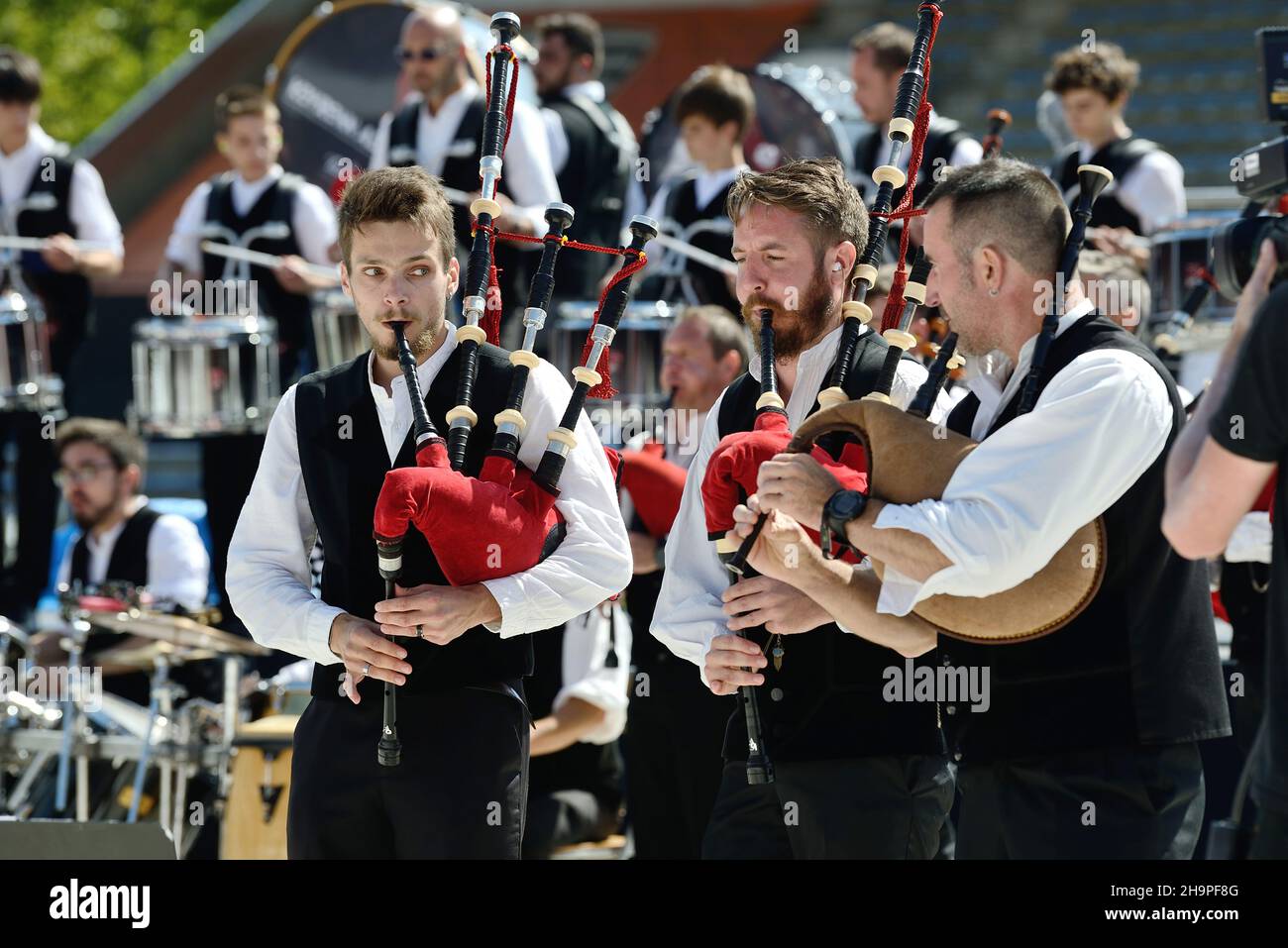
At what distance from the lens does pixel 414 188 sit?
343cm

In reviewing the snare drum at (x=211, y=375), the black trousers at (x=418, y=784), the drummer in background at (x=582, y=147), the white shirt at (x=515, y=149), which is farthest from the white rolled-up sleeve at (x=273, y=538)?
the drummer in background at (x=582, y=147)

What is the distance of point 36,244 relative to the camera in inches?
287

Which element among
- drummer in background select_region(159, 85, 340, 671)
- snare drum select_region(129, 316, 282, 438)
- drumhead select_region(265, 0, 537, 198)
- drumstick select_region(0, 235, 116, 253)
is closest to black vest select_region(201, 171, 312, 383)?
drummer in background select_region(159, 85, 340, 671)

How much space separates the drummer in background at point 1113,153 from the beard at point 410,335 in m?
3.33

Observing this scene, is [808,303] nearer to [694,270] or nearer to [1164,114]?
[694,270]

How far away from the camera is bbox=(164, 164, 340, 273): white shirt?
7441 mm

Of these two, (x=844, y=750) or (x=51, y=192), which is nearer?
(x=844, y=750)

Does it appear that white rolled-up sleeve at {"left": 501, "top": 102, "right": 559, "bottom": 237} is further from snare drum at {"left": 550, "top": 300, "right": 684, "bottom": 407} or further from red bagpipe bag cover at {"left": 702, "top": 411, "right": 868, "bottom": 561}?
red bagpipe bag cover at {"left": 702, "top": 411, "right": 868, "bottom": 561}

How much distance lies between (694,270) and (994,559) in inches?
155

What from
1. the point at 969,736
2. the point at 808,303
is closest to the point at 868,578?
the point at 969,736

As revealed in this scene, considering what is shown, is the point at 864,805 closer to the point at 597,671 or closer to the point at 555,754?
the point at 597,671

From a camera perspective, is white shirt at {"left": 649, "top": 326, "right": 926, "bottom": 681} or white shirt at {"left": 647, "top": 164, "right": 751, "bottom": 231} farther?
white shirt at {"left": 647, "top": 164, "right": 751, "bottom": 231}

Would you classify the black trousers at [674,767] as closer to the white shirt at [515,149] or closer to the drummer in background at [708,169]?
the drummer in background at [708,169]
